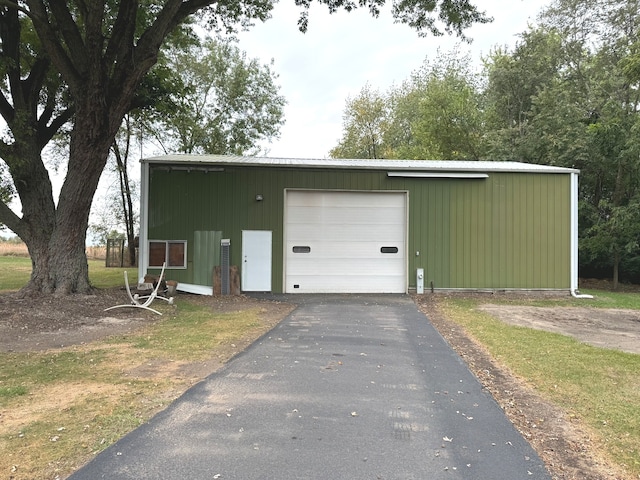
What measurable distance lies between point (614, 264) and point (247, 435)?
1993cm

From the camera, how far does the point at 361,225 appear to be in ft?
39.6

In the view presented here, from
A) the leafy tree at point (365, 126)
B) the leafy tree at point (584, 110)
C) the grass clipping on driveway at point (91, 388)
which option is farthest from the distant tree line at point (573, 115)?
the grass clipping on driveway at point (91, 388)

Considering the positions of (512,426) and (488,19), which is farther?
(488,19)

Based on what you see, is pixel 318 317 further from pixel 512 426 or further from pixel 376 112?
pixel 376 112

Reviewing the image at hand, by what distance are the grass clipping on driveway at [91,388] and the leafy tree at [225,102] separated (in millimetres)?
21267

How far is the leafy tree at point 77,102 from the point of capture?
358 inches

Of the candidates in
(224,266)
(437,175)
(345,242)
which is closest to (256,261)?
(224,266)

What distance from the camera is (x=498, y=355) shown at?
18.5ft

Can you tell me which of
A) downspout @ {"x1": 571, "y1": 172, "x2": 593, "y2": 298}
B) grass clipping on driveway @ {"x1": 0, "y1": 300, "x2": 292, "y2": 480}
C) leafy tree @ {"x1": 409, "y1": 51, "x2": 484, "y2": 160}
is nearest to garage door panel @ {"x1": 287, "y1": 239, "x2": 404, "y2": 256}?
downspout @ {"x1": 571, "y1": 172, "x2": 593, "y2": 298}

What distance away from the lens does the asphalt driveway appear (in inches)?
107

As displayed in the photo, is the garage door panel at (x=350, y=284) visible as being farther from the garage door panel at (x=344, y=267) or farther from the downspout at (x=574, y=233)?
the downspout at (x=574, y=233)

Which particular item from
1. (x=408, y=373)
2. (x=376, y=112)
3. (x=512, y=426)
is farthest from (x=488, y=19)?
(x=376, y=112)

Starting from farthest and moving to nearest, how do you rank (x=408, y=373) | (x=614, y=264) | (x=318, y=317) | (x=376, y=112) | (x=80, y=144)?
(x=376, y=112) < (x=614, y=264) < (x=80, y=144) < (x=318, y=317) < (x=408, y=373)

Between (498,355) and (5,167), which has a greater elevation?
(5,167)
